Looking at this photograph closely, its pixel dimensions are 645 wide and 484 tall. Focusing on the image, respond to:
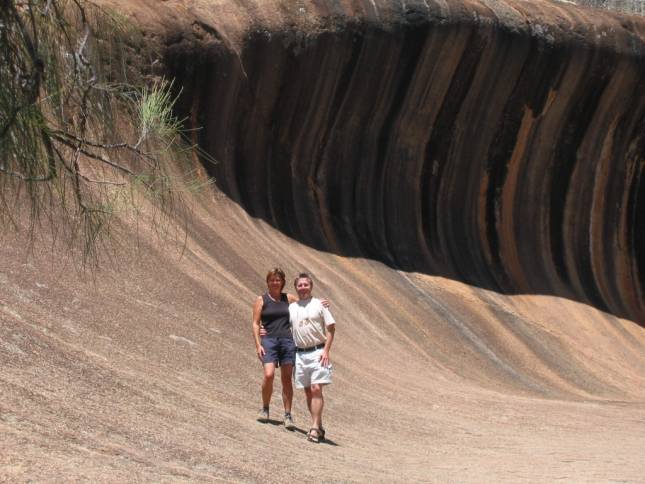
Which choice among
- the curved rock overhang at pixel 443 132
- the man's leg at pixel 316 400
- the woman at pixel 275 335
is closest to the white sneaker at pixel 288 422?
the woman at pixel 275 335

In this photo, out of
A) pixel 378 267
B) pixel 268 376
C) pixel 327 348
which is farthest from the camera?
pixel 378 267

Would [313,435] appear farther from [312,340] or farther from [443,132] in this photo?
[443,132]

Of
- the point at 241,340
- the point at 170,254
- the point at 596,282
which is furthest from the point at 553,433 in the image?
the point at 596,282

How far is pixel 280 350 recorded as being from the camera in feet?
31.1

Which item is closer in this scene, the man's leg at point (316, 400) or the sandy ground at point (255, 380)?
the sandy ground at point (255, 380)

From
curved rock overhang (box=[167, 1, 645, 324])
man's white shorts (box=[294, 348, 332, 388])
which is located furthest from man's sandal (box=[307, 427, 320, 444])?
curved rock overhang (box=[167, 1, 645, 324])

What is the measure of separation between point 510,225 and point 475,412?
438 inches

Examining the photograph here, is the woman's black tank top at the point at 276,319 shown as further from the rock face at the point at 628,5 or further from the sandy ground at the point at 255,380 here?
the rock face at the point at 628,5

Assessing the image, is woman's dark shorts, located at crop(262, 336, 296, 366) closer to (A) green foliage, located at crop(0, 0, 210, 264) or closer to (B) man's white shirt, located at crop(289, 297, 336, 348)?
(B) man's white shirt, located at crop(289, 297, 336, 348)

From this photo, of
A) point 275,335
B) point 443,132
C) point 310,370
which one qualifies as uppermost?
point 443,132

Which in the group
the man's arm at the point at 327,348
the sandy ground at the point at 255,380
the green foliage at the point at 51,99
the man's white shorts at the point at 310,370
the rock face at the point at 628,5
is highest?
the rock face at the point at 628,5

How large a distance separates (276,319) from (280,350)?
0.23 m

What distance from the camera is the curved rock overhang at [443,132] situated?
20438 millimetres

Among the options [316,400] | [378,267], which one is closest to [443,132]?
[378,267]
